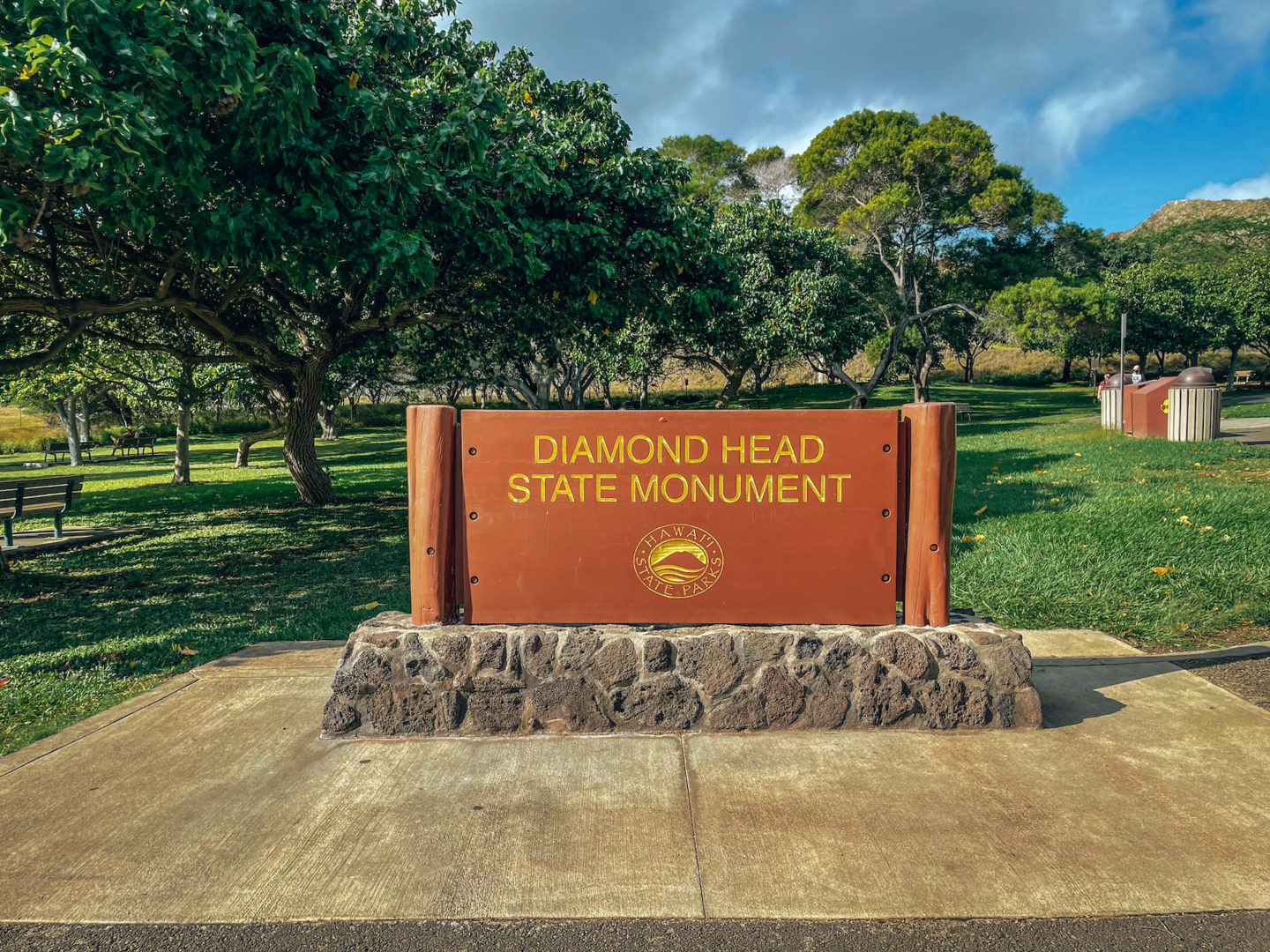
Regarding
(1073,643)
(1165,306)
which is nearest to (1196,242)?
(1165,306)

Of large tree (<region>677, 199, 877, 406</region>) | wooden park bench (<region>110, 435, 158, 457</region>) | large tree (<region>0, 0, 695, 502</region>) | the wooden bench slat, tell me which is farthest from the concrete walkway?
wooden park bench (<region>110, 435, 158, 457</region>)

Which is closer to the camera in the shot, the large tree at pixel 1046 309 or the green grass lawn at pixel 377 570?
the green grass lawn at pixel 377 570

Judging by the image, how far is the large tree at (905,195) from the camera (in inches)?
1044

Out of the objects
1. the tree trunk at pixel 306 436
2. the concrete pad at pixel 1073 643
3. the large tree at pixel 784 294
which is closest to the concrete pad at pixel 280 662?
the concrete pad at pixel 1073 643

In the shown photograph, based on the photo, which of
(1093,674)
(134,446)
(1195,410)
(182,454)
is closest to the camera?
(1093,674)

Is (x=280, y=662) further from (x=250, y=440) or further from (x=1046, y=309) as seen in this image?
(x=1046, y=309)

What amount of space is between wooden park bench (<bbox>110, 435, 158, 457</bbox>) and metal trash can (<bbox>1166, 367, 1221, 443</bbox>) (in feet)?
107

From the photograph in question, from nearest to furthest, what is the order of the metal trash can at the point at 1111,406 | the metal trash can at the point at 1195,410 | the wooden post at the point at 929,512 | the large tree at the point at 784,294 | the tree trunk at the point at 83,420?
1. the wooden post at the point at 929,512
2. the metal trash can at the point at 1195,410
3. the metal trash can at the point at 1111,406
4. the large tree at the point at 784,294
5. the tree trunk at the point at 83,420

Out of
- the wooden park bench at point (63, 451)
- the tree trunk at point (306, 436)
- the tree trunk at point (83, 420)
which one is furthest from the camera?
the tree trunk at point (83, 420)

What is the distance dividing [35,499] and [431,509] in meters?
7.63

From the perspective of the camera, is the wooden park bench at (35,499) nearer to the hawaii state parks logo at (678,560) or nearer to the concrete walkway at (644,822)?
the concrete walkway at (644,822)

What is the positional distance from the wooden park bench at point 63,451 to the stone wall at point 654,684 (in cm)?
3021

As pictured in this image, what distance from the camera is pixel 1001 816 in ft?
10.1

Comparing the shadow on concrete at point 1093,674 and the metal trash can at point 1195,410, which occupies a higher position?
the metal trash can at point 1195,410
